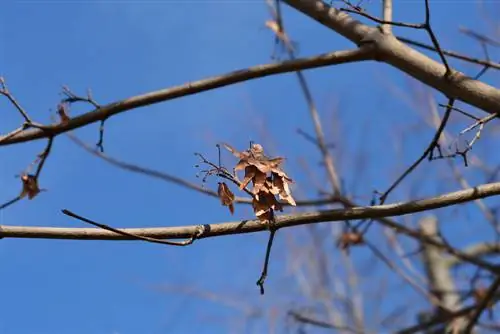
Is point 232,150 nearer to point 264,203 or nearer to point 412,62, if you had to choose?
point 264,203

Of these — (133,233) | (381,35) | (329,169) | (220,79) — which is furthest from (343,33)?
(329,169)

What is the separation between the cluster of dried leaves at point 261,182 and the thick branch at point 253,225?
3 cm

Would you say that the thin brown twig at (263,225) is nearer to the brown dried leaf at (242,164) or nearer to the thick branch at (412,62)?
the brown dried leaf at (242,164)

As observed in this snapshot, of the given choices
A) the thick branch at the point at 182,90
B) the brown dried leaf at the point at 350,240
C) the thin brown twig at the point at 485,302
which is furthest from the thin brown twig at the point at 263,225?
the brown dried leaf at the point at 350,240

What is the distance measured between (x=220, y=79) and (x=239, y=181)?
321 mm

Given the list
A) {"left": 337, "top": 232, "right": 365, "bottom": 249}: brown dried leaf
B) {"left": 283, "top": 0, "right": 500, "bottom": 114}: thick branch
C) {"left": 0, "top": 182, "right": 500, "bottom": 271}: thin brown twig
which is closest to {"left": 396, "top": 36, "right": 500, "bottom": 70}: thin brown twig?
{"left": 283, "top": 0, "right": 500, "bottom": 114}: thick branch

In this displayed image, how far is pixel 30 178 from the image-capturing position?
1564 millimetres

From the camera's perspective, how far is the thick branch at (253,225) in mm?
1235

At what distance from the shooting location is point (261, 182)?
133 centimetres

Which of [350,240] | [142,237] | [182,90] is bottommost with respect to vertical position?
[142,237]

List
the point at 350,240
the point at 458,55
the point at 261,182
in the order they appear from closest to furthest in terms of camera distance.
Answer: the point at 261,182, the point at 458,55, the point at 350,240

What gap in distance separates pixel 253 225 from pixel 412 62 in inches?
24.4

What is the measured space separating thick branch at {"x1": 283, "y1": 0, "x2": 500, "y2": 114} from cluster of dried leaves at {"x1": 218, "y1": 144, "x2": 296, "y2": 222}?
450 mm

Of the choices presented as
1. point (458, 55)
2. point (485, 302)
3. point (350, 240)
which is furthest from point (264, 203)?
point (350, 240)
